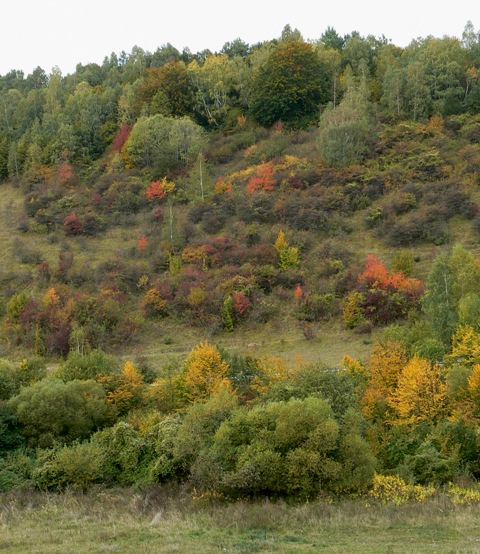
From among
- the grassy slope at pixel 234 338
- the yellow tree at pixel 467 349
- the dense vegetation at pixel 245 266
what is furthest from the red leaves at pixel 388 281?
the yellow tree at pixel 467 349

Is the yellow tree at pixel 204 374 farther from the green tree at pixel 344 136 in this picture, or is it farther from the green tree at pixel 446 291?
the green tree at pixel 344 136

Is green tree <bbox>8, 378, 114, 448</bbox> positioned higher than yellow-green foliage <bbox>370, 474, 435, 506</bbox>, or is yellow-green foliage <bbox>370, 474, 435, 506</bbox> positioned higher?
green tree <bbox>8, 378, 114, 448</bbox>

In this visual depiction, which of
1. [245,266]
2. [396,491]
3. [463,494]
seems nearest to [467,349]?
[463,494]

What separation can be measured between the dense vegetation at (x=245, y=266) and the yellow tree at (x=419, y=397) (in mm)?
110

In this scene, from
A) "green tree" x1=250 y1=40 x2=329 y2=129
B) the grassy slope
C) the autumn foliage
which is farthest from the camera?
"green tree" x1=250 y1=40 x2=329 y2=129

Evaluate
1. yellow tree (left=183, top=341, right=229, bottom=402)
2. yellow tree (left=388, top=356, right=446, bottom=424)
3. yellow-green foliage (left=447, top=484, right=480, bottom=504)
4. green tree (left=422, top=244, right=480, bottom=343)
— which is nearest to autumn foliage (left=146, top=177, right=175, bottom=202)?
yellow tree (left=183, top=341, right=229, bottom=402)

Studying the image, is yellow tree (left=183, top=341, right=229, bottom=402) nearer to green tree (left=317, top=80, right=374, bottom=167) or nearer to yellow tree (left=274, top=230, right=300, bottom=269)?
yellow tree (left=274, top=230, right=300, bottom=269)

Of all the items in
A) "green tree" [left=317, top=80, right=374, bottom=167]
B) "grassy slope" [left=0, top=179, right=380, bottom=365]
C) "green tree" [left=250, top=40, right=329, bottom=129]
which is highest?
"green tree" [left=250, top=40, right=329, bottom=129]

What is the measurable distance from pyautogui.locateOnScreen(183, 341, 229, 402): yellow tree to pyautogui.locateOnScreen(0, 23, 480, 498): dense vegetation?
→ 0.39 feet

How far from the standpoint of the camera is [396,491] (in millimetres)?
25750

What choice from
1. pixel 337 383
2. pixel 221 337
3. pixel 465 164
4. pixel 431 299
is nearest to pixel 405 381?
pixel 337 383

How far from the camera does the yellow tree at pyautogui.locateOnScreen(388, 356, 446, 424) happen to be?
1225 inches

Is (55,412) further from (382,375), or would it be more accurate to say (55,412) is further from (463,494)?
(463,494)

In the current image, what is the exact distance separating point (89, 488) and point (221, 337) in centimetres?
2330
